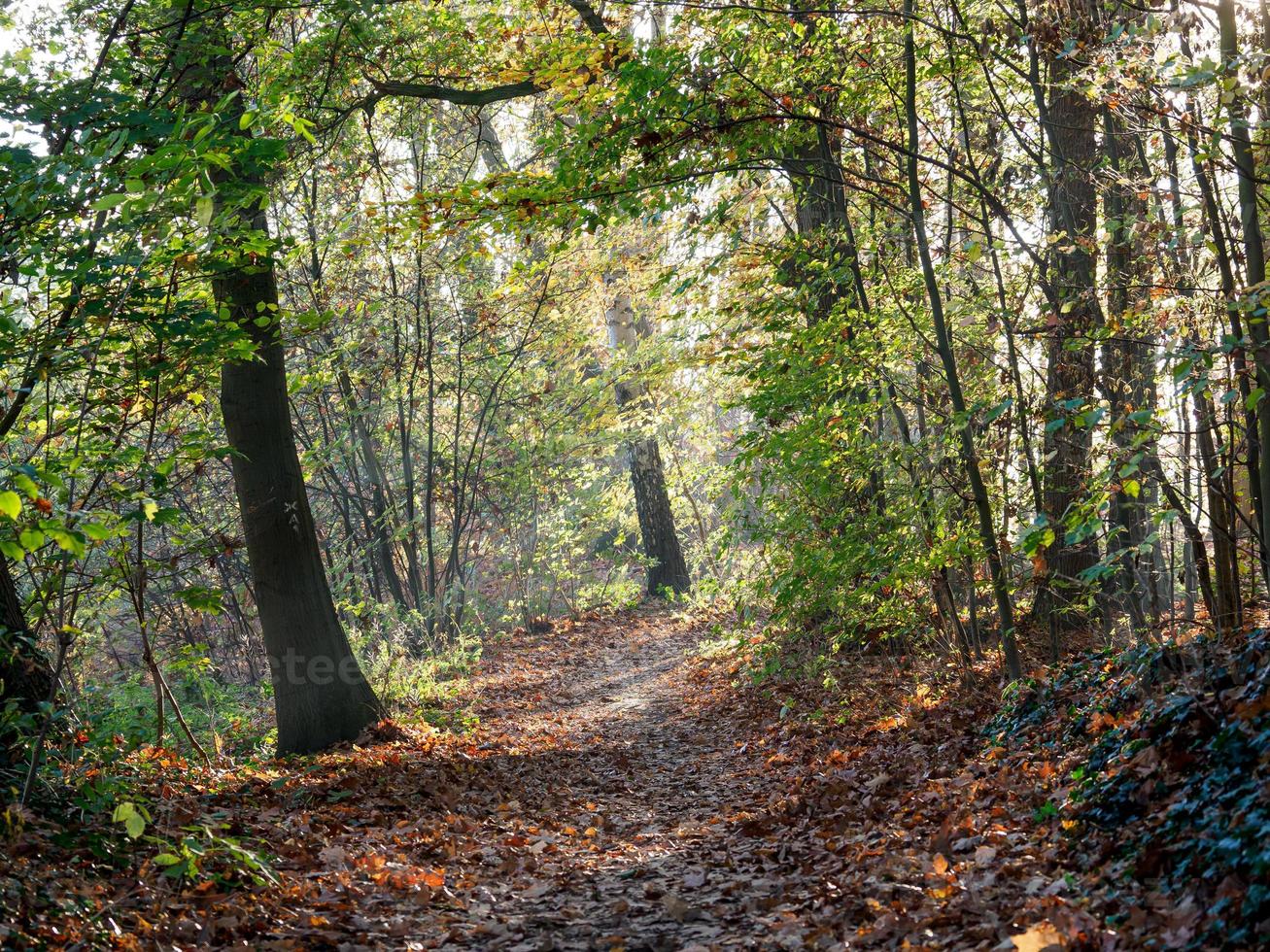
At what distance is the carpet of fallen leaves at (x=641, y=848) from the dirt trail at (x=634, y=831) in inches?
0.9

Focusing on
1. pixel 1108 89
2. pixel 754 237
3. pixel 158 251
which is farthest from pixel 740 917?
pixel 754 237

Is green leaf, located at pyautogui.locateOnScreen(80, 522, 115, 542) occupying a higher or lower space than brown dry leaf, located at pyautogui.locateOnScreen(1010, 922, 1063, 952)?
higher

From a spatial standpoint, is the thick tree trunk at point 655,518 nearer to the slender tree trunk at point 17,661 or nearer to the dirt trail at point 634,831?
the dirt trail at point 634,831

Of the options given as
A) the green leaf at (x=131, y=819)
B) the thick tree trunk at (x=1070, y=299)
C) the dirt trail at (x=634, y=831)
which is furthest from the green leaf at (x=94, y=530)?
the thick tree trunk at (x=1070, y=299)

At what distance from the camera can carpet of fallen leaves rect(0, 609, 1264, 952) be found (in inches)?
151

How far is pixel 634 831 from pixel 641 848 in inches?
20.0

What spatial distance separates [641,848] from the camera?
19.3 feet

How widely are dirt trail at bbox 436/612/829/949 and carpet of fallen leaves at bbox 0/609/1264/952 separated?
0.08 ft

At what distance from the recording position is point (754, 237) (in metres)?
11.3

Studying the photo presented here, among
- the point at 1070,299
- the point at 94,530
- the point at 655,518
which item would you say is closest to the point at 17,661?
the point at 94,530

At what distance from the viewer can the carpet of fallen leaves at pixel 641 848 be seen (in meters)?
3.83

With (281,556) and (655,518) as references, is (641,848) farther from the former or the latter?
(655,518)

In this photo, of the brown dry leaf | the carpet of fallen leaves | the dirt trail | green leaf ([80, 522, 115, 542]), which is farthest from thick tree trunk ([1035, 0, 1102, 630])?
green leaf ([80, 522, 115, 542])

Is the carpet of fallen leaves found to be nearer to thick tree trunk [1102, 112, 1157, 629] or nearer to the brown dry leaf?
the brown dry leaf
